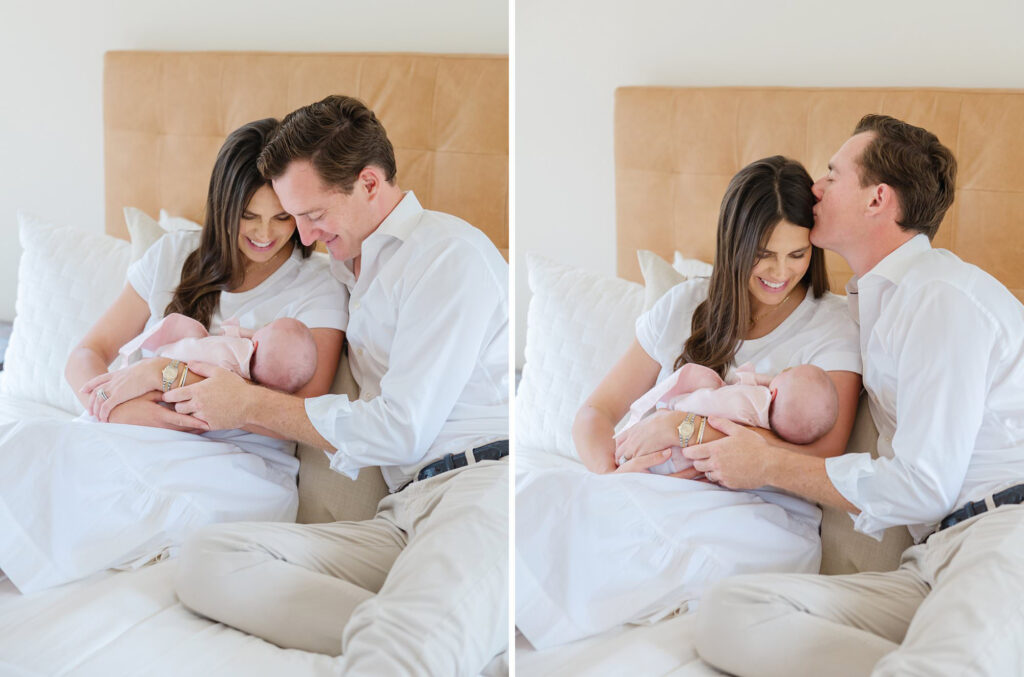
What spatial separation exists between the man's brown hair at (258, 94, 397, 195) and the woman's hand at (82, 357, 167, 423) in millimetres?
339

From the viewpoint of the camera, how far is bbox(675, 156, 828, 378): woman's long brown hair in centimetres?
112

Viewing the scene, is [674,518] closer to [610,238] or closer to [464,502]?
[464,502]

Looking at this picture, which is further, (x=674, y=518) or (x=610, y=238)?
(x=610, y=238)

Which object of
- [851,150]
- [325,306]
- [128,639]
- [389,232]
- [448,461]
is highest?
[851,150]

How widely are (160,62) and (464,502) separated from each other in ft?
2.68

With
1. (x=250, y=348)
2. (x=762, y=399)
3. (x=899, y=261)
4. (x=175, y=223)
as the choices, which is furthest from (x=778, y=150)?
(x=175, y=223)

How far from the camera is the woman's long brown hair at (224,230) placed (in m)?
1.25

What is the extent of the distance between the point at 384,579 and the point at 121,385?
49 centimetres

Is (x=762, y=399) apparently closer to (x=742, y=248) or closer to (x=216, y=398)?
(x=742, y=248)

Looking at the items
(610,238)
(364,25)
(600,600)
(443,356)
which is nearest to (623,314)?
(610,238)

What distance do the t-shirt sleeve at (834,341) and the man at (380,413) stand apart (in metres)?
0.41

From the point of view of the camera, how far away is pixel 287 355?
4.05 feet

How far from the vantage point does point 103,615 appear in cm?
127

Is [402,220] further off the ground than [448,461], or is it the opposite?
[402,220]
